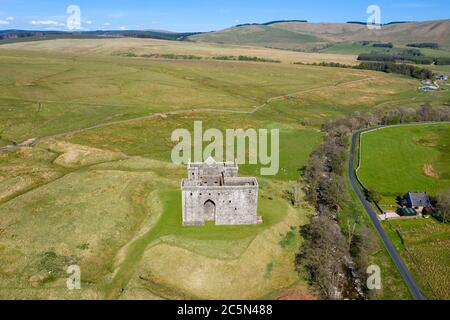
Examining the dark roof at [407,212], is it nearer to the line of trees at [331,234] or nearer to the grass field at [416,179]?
the grass field at [416,179]

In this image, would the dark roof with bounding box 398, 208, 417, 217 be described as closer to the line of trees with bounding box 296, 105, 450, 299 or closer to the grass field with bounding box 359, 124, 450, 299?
the grass field with bounding box 359, 124, 450, 299

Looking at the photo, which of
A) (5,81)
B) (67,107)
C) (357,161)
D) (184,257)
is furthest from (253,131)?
(5,81)
